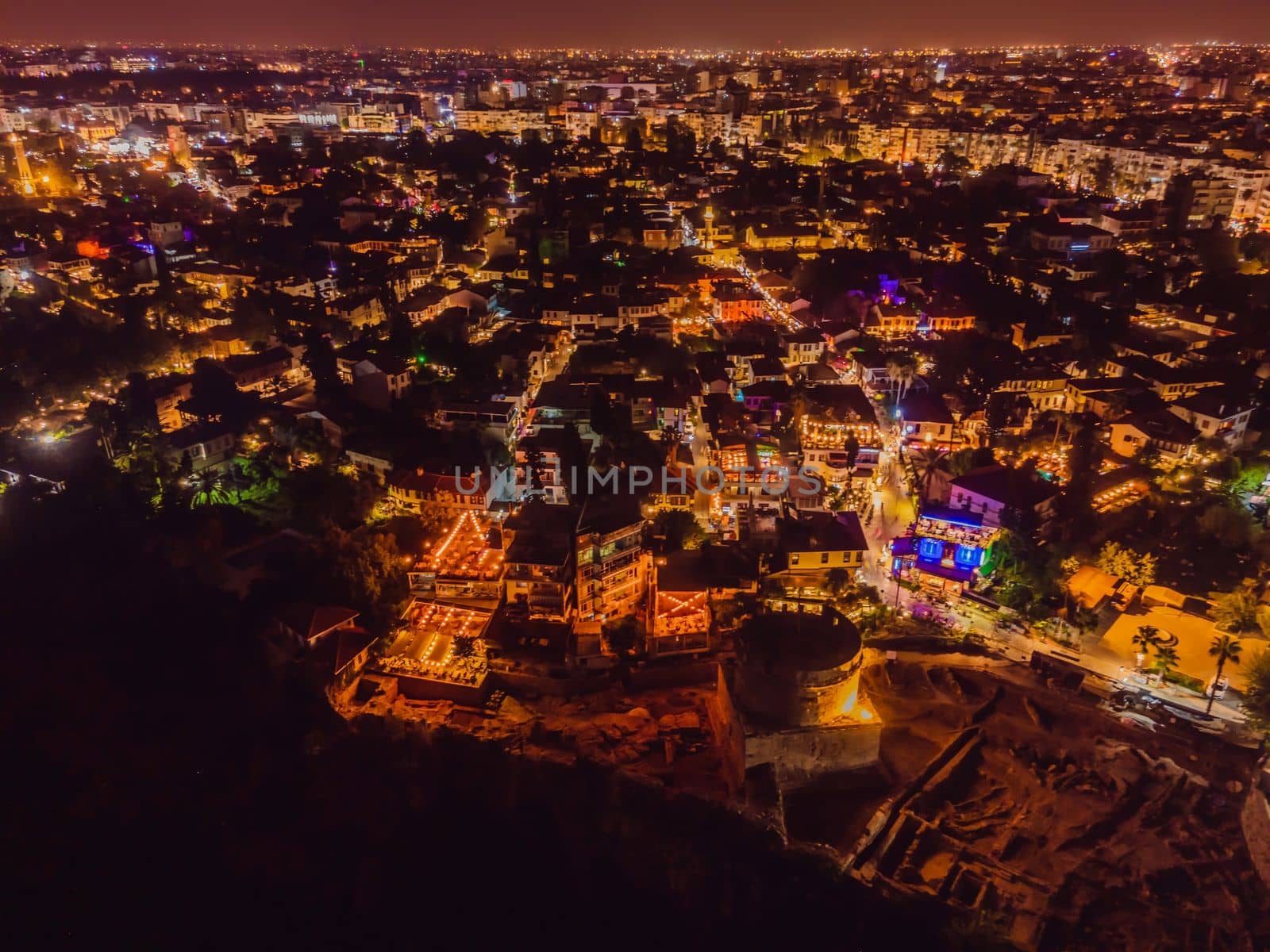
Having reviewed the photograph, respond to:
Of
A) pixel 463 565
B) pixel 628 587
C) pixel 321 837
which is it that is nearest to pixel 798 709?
pixel 628 587

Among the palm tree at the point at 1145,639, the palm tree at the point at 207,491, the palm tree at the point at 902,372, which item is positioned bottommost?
the palm tree at the point at 1145,639

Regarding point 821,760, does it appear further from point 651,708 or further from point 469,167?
point 469,167

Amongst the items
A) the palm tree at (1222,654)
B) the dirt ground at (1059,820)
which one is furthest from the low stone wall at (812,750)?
the palm tree at (1222,654)

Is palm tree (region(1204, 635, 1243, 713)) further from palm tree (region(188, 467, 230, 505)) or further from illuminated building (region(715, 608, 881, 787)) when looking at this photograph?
palm tree (region(188, 467, 230, 505))

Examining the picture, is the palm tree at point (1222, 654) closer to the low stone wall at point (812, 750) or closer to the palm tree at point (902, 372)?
the low stone wall at point (812, 750)

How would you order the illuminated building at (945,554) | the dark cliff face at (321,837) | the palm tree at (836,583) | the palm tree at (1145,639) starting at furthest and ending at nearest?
1. the illuminated building at (945,554)
2. the palm tree at (836,583)
3. the palm tree at (1145,639)
4. the dark cliff face at (321,837)

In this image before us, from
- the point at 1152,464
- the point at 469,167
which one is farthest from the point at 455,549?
the point at 469,167
